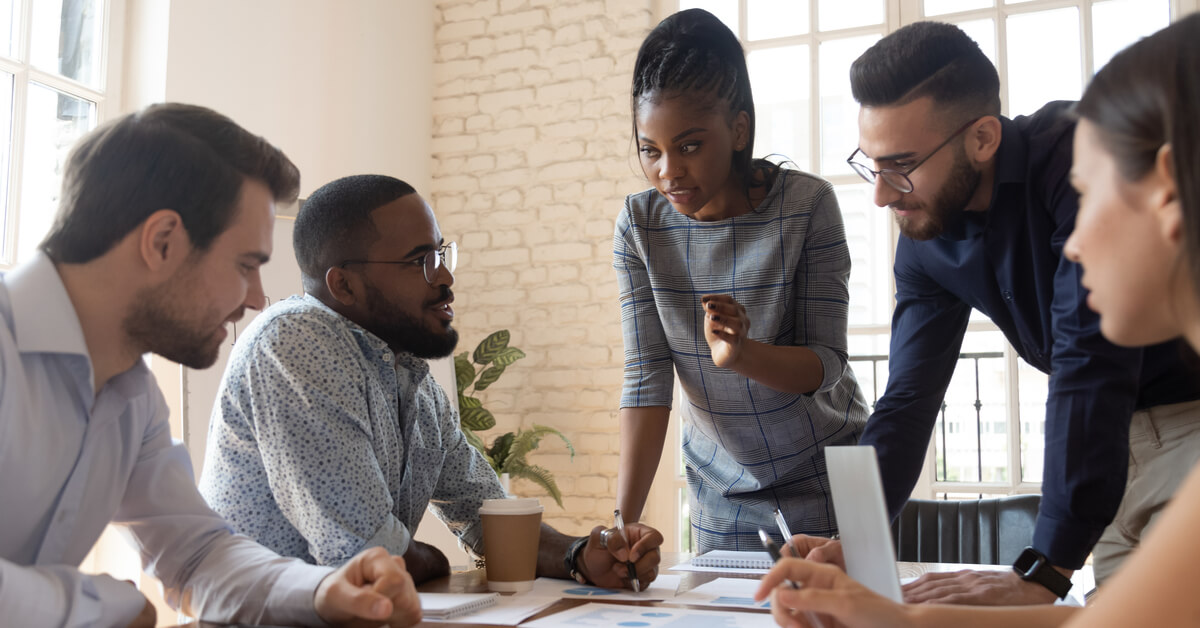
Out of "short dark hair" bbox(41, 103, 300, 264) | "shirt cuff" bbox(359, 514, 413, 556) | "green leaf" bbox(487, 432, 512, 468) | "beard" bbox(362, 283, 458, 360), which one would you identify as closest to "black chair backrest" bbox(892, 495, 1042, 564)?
"beard" bbox(362, 283, 458, 360)

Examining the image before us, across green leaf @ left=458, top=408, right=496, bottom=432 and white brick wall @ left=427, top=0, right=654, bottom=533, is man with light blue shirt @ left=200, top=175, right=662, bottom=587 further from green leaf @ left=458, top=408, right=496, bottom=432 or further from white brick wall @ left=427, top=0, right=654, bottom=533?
white brick wall @ left=427, top=0, right=654, bottom=533

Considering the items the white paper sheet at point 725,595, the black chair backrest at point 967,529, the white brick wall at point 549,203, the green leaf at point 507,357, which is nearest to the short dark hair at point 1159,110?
the white paper sheet at point 725,595

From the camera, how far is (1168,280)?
2.51 ft

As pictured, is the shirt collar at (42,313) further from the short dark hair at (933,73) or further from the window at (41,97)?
the window at (41,97)

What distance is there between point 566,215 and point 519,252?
0.99 ft

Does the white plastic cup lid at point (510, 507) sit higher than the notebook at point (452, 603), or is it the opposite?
the white plastic cup lid at point (510, 507)

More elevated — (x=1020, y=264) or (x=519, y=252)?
(x=519, y=252)

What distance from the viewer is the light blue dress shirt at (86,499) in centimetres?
98

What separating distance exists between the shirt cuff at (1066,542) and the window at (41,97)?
114 inches

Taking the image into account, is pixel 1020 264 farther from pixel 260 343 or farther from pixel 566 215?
pixel 566 215

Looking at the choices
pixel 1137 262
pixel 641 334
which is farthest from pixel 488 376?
pixel 1137 262

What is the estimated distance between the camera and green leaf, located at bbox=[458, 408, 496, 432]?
4090 mm

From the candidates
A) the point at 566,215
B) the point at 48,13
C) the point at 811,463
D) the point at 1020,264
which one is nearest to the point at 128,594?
the point at 811,463

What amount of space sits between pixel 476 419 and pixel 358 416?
107 inches
